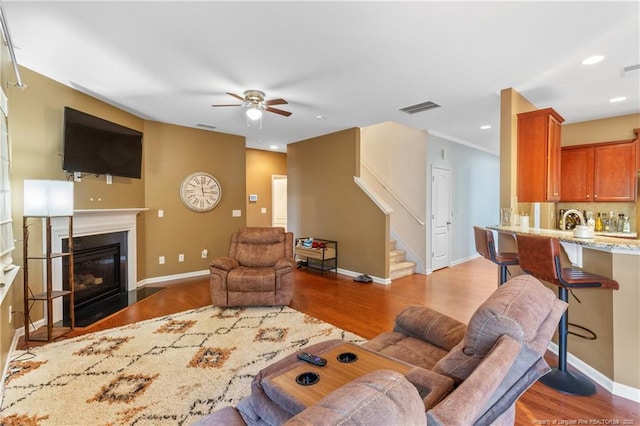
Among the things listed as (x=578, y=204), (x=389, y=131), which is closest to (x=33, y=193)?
(x=389, y=131)

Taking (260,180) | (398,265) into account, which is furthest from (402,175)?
(260,180)

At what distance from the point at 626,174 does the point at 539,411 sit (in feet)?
14.2

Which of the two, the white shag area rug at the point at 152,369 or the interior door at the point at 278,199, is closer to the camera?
the white shag area rug at the point at 152,369

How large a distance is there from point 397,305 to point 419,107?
2684 mm

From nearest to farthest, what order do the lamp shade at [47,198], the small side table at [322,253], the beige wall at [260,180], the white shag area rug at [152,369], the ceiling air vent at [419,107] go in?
1. the white shag area rug at [152,369]
2. the lamp shade at [47,198]
3. the ceiling air vent at [419,107]
4. the small side table at [322,253]
5. the beige wall at [260,180]

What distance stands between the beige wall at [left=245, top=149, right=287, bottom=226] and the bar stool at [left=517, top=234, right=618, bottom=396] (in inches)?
234

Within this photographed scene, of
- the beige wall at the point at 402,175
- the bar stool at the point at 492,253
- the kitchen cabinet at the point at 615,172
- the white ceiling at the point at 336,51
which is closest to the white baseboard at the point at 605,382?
the bar stool at the point at 492,253

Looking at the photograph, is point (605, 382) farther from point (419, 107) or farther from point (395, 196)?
point (395, 196)

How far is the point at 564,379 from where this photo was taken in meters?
2.15

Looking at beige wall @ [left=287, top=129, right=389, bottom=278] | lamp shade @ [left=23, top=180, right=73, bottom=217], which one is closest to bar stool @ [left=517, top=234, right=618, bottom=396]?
beige wall @ [left=287, top=129, right=389, bottom=278]

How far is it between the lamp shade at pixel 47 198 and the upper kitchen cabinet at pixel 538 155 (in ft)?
15.5

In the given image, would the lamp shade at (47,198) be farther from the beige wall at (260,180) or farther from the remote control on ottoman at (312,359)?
the beige wall at (260,180)

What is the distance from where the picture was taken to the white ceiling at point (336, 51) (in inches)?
82.7

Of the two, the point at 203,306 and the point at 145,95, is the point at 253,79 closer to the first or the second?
the point at 145,95
